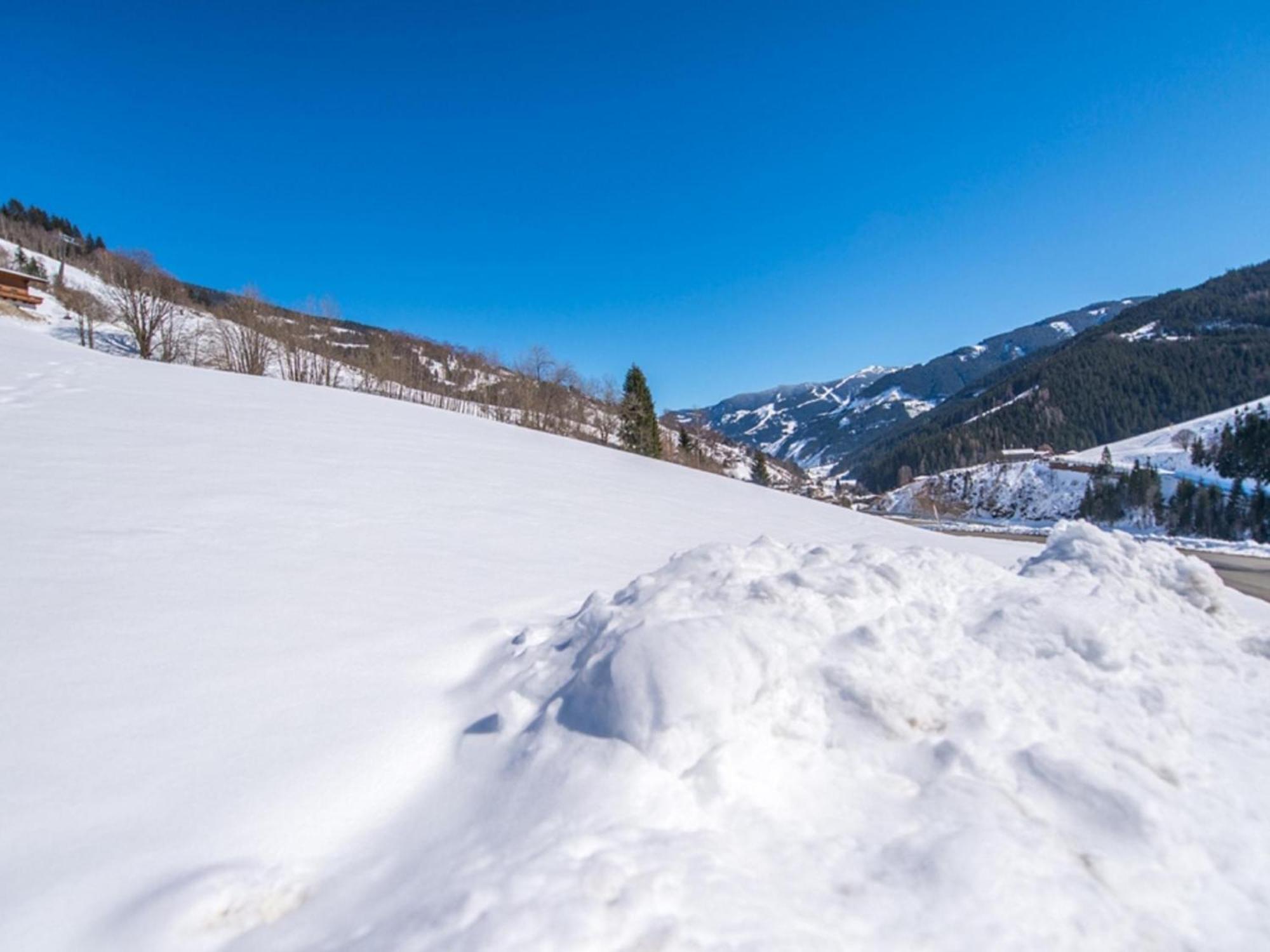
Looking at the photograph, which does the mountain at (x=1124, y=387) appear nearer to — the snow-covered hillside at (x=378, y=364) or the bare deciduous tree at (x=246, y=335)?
the snow-covered hillside at (x=378, y=364)

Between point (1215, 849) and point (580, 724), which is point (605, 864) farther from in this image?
point (1215, 849)

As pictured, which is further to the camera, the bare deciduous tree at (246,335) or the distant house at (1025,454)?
the distant house at (1025,454)

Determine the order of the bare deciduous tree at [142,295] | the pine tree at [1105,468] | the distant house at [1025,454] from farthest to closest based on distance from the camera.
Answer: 1. the distant house at [1025,454]
2. the pine tree at [1105,468]
3. the bare deciduous tree at [142,295]

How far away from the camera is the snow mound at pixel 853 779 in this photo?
186 cm

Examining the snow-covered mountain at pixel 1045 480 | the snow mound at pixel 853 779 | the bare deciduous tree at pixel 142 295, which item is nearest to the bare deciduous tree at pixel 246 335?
the bare deciduous tree at pixel 142 295

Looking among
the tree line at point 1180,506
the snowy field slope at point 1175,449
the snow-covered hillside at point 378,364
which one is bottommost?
the tree line at point 1180,506

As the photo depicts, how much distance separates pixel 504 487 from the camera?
9.81 meters

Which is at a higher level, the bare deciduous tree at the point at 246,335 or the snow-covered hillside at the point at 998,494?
the bare deciduous tree at the point at 246,335

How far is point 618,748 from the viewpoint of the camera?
2516 millimetres

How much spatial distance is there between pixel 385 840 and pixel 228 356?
142ft

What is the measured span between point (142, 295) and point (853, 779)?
47.2 metres

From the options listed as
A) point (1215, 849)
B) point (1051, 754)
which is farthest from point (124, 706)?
point (1215, 849)

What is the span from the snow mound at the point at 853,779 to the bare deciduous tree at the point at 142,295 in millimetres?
43243

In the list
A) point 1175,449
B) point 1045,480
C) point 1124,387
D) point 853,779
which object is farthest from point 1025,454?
point 853,779
